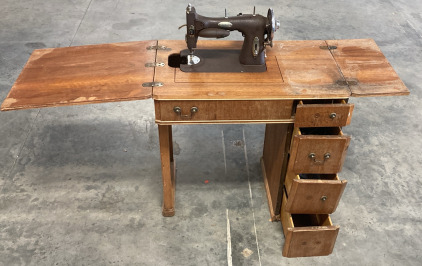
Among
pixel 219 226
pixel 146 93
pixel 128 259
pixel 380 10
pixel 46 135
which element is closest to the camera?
pixel 146 93

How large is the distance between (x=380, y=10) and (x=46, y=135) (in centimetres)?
388

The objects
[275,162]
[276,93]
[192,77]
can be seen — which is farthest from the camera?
[275,162]

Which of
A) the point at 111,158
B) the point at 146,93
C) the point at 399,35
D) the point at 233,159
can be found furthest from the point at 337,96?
the point at 399,35

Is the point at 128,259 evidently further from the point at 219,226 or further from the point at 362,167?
the point at 362,167

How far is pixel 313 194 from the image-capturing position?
7.70ft

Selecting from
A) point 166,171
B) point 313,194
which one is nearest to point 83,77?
point 166,171

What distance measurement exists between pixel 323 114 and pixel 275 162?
538 millimetres

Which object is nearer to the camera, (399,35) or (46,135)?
(46,135)

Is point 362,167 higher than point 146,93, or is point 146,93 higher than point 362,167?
point 146,93

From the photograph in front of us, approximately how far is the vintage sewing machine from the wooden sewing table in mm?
70

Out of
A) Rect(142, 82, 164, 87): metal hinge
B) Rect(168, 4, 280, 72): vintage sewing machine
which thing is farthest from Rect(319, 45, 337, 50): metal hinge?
Rect(142, 82, 164, 87): metal hinge

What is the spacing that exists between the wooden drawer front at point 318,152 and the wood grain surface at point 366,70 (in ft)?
0.82

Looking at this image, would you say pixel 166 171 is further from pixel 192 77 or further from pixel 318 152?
pixel 318 152

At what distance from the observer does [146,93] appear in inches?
87.9
